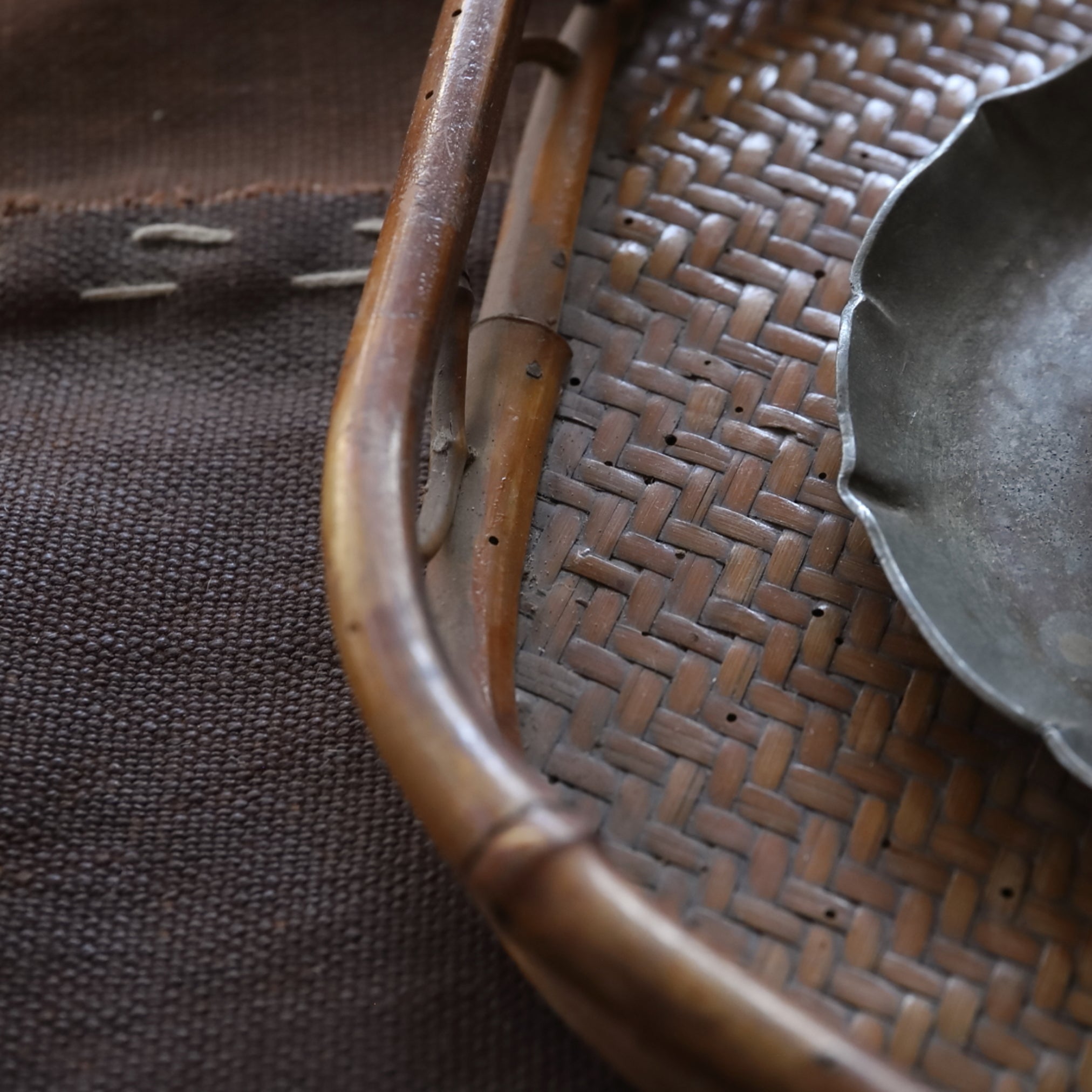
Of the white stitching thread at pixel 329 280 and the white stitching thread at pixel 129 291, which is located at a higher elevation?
the white stitching thread at pixel 329 280

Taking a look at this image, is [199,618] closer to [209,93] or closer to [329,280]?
[329,280]

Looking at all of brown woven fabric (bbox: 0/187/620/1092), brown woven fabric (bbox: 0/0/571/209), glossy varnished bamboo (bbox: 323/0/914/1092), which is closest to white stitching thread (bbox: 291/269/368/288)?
brown woven fabric (bbox: 0/187/620/1092)

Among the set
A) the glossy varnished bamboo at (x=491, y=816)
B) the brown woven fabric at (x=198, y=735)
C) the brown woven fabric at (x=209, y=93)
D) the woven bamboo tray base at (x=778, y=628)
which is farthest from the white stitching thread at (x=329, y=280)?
the glossy varnished bamboo at (x=491, y=816)

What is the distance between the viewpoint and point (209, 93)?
116 cm

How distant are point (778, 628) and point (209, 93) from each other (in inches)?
31.2

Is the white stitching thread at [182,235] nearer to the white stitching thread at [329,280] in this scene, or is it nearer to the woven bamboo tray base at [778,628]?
the white stitching thread at [329,280]

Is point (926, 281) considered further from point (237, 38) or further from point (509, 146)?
point (237, 38)

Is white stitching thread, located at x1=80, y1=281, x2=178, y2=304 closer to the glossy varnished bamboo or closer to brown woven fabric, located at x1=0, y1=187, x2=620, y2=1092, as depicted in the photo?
brown woven fabric, located at x1=0, y1=187, x2=620, y2=1092

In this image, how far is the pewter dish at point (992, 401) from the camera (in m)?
0.63

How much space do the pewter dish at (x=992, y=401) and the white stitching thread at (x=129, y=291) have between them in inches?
22.0

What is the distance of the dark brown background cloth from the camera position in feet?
2.28

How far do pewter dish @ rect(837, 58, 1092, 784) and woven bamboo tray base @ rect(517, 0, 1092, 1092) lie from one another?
42mm

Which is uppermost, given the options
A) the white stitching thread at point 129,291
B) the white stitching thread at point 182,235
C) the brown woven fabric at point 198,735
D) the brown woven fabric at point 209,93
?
the brown woven fabric at point 209,93

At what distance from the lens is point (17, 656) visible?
81 cm
